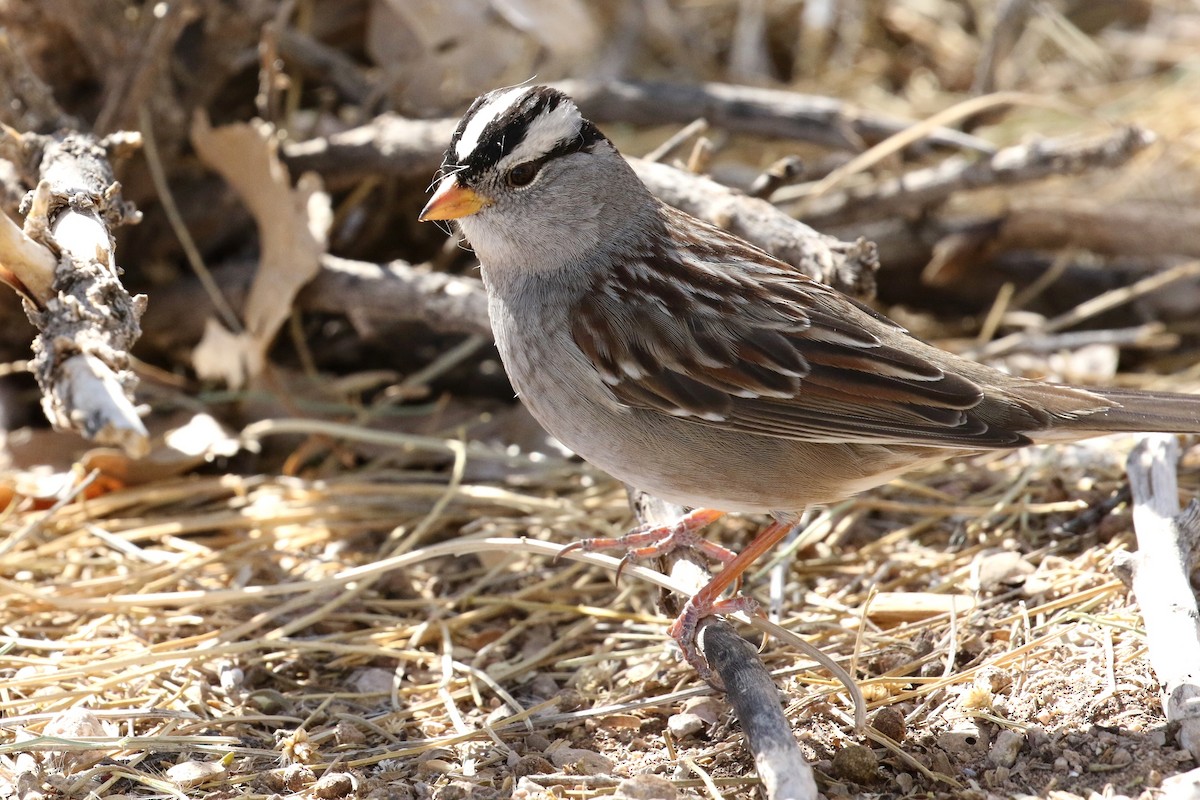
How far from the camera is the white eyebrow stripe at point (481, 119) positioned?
9.07ft

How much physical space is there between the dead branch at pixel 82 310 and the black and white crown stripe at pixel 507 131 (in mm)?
793

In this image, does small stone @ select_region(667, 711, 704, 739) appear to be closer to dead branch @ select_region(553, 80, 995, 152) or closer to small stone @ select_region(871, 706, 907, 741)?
small stone @ select_region(871, 706, 907, 741)

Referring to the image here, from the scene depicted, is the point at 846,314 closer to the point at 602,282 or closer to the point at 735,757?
the point at 602,282

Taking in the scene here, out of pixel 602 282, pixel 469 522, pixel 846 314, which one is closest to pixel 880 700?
pixel 846 314

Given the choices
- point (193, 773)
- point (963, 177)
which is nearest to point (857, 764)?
point (193, 773)

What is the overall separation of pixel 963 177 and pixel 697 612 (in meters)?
2.21

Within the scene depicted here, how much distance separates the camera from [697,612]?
8.87 feet

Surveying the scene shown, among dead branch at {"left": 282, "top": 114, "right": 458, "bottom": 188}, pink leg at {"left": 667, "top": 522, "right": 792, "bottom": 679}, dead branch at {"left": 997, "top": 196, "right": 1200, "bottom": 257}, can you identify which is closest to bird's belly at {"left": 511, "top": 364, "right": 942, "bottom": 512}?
pink leg at {"left": 667, "top": 522, "right": 792, "bottom": 679}

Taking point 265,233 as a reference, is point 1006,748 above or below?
below

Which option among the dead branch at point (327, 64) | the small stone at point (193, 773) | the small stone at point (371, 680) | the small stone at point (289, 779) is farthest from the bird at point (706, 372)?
the dead branch at point (327, 64)

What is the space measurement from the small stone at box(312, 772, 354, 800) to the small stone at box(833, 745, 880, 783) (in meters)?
0.98

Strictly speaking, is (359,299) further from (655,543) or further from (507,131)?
(655,543)

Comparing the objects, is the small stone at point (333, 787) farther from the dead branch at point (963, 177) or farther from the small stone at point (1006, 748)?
the dead branch at point (963, 177)

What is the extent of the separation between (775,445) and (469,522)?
3.91 feet
